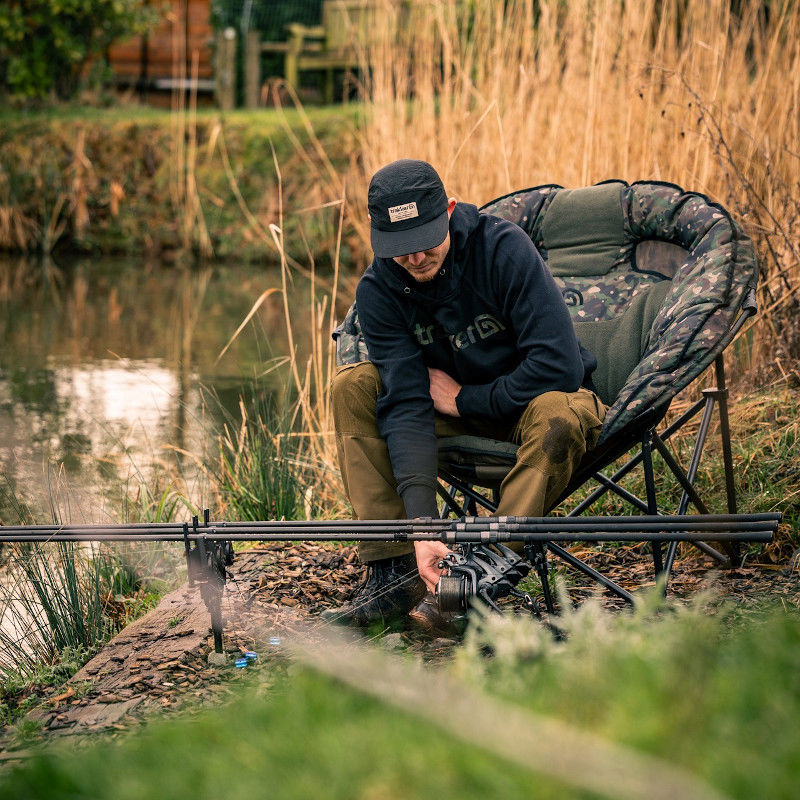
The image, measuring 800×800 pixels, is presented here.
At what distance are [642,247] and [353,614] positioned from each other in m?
1.54

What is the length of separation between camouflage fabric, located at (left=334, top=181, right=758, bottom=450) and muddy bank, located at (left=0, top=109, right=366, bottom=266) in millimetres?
9266

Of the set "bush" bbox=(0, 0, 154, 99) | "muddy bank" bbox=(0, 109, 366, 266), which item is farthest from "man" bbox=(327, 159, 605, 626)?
"bush" bbox=(0, 0, 154, 99)

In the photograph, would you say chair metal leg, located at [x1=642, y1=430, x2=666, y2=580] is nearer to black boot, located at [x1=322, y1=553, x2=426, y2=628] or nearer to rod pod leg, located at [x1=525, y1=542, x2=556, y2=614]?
rod pod leg, located at [x1=525, y1=542, x2=556, y2=614]

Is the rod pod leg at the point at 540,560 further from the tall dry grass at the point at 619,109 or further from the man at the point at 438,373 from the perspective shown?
the tall dry grass at the point at 619,109

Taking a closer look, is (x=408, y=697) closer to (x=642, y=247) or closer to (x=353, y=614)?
(x=353, y=614)

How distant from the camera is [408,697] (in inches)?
63.7

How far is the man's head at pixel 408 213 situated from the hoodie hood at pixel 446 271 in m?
0.09

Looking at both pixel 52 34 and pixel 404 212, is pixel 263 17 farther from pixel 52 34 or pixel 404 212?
pixel 404 212

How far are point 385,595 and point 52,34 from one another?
45.5ft

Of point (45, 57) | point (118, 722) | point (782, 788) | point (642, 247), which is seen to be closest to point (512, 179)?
point (642, 247)

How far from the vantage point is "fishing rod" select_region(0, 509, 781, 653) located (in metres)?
2.36

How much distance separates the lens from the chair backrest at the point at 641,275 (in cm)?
298

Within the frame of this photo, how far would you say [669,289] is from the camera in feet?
11.4

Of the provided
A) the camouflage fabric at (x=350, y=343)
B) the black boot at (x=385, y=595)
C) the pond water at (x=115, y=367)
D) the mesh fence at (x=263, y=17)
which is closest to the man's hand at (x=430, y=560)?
the black boot at (x=385, y=595)
